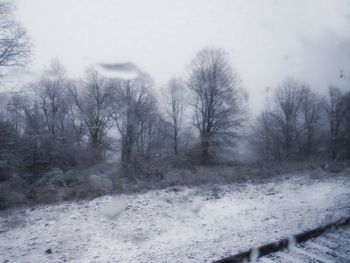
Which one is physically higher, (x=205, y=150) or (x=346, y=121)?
(x=346, y=121)

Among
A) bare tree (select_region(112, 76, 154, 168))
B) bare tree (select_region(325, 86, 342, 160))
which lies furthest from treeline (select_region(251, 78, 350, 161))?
bare tree (select_region(112, 76, 154, 168))

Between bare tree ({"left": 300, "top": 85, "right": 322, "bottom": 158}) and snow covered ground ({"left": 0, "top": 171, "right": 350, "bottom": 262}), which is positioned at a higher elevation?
bare tree ({"left": 300, "top": 85, "right": 322, "bottom": 158})

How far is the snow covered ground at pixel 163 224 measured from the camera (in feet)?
16.2

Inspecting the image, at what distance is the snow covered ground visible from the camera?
16.2ft

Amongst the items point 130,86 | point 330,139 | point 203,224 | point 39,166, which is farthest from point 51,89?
point 330,139

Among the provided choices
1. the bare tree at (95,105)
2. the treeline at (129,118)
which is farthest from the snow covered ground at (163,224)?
the bare tree at (95,105)

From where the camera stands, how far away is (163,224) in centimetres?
650

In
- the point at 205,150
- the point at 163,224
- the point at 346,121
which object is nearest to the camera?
the point at 163,224

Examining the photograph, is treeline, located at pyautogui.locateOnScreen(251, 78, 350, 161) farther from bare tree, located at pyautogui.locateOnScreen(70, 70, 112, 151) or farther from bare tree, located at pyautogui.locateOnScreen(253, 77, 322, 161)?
bare tree, located at pyautogui.locateOnScreen(70, 70, 112, 151)

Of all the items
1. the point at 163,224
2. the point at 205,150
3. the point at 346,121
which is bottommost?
the point at 163,224

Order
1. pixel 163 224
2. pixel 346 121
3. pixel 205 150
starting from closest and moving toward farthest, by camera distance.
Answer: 1. pixel 163 224
2. pixel 205 150
3. pixel 346 121

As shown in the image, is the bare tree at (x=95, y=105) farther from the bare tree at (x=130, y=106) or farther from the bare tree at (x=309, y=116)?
the bare tree at (x=309, y=116)

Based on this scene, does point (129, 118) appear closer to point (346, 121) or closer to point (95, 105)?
point (95, 105)

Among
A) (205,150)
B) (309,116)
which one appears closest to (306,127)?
(309,116)
